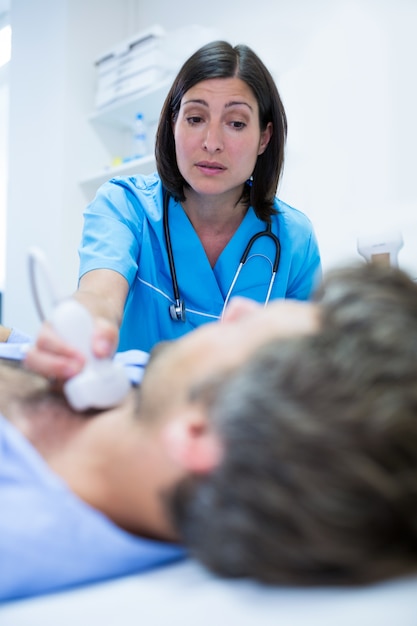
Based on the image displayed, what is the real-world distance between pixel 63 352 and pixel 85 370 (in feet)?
0.13

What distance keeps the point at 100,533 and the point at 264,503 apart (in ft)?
0.66

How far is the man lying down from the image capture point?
54 centimetres

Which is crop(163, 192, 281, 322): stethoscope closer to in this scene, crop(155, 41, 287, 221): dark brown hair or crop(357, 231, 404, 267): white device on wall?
crop(155, 41, 287, 221): dark brown hair

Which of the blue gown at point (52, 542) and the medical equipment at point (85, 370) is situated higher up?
the medical equipment at point (85, 370)

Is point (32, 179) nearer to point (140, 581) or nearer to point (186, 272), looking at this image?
point (186, 272)

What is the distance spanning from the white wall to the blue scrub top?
494 millimetres

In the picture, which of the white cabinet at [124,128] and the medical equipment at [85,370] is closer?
the medical equipment at [85,370]

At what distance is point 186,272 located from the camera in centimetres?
157

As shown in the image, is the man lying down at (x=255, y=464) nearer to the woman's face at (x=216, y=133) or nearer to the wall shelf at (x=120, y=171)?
the woman's face at (x=216, y=133)

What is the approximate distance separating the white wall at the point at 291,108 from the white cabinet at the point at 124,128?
0.08m

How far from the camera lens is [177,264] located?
5.13 ft

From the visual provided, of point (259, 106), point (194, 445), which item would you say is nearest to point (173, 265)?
point (259, 106)

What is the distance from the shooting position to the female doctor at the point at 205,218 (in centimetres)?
152

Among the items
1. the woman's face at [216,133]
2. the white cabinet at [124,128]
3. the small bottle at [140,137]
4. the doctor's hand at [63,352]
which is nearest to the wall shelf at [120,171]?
the white cabinet at [124,128]
